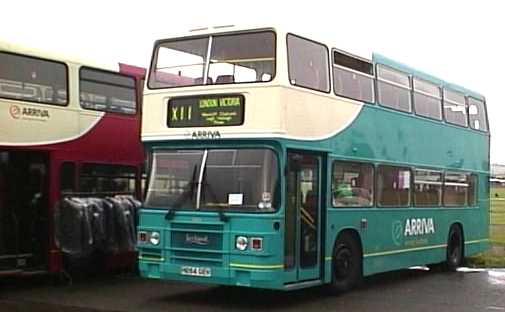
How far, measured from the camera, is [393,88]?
14844mm

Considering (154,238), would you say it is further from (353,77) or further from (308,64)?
(353,77)

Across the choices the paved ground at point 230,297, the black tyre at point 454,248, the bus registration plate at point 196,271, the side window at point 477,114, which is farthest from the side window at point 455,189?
the bus registration plate at point 196,271

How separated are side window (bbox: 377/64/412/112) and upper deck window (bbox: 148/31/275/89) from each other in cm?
329

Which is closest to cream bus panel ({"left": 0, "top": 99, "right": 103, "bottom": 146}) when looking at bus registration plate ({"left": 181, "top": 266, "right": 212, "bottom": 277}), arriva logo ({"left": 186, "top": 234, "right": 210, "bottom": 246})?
arriva logo ({"left": 186, "top": 234, "right": 210, "bottom": 246})

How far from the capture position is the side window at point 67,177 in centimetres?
1390

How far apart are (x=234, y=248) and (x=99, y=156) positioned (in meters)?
4.41

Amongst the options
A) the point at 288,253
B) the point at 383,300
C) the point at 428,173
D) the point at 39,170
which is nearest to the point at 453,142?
the point at 428,173

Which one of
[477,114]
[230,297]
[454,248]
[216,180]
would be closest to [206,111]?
[216,180]

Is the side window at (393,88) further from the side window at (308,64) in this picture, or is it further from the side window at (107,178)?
the side window at (107,178)

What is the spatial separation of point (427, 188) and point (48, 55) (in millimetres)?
7613

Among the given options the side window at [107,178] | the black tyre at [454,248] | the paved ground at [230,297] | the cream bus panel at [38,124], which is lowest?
the paved ground at [230,297]

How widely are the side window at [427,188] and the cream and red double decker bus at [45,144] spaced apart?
5669 mm

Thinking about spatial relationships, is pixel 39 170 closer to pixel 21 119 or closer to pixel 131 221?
pixel 21 119

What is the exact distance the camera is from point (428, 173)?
631 inches
